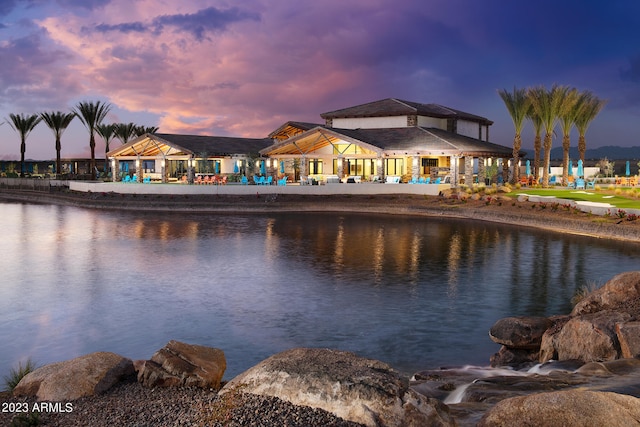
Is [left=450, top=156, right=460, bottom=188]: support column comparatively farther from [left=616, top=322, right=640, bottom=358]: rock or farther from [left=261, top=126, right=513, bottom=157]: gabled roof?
[left=616, top=322, right=640, bottom=358]: rock

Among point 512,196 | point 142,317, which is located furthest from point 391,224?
point 142,317

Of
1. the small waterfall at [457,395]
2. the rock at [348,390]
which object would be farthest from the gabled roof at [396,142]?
the rock at [348,390]

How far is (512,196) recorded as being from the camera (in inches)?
1459

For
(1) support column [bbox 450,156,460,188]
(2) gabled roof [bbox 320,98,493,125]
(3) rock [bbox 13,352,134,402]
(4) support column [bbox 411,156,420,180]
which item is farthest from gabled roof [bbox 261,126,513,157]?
(3) rock [bbox 13,352,134,402]

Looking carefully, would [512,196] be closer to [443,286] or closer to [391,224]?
[391,224]

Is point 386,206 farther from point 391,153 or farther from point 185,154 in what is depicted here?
point 185,154

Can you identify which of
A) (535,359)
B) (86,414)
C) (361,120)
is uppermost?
(361,120)

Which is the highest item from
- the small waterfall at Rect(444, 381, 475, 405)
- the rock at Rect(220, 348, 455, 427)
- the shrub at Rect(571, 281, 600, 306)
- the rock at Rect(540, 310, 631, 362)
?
the rock at Rect(220, 348, 455, 427)

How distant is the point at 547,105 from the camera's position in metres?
46.9

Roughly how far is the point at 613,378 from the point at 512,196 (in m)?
30.3

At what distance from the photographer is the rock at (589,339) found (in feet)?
31.6

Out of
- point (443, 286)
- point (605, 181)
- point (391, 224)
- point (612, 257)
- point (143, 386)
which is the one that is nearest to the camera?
point (143, 386)

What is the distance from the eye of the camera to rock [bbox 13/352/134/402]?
7.27 metres

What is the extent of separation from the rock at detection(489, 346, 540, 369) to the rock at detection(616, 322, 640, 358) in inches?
63.6
